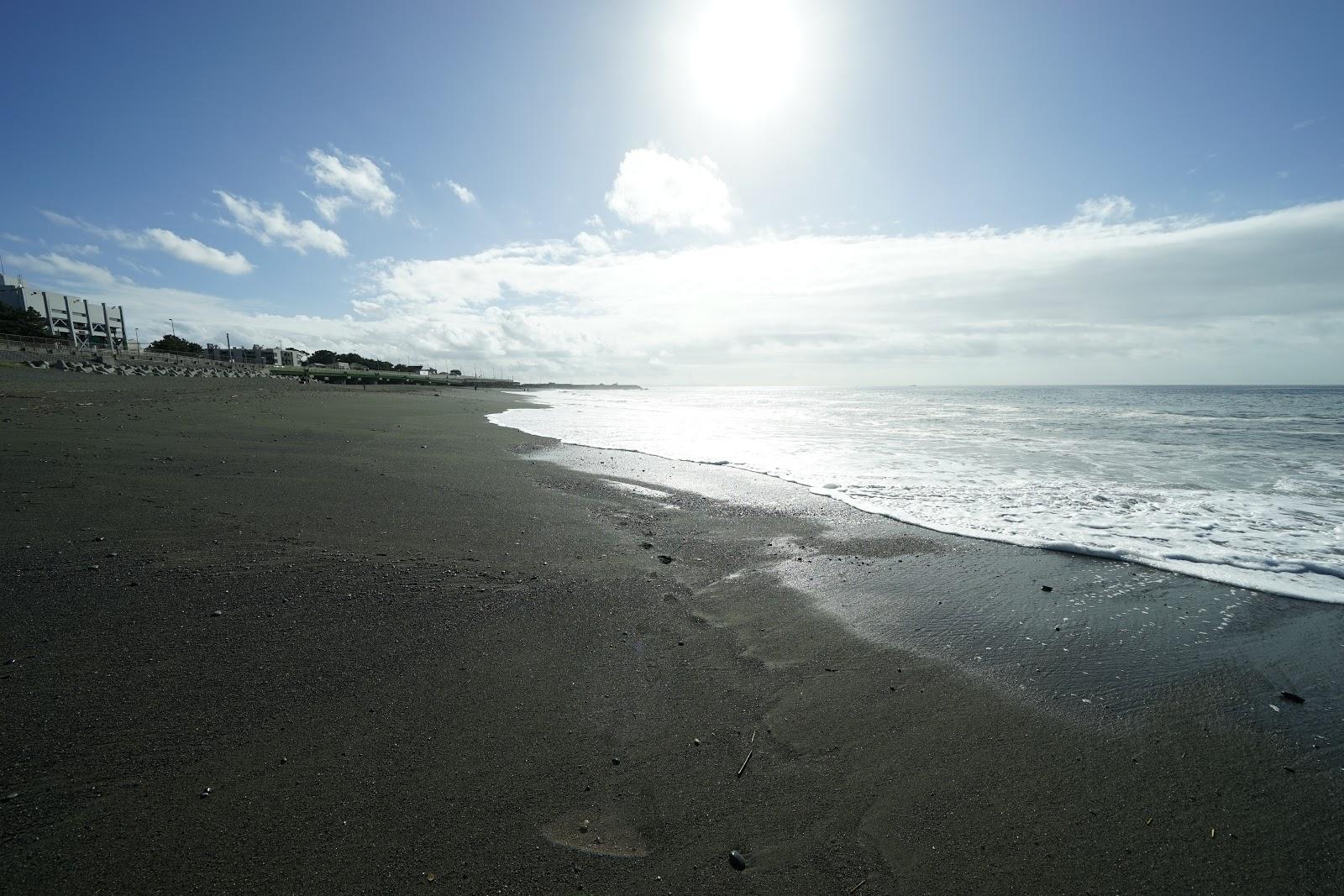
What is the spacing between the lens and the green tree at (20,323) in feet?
186

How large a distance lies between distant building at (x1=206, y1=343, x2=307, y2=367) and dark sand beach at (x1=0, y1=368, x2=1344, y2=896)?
11072 cm

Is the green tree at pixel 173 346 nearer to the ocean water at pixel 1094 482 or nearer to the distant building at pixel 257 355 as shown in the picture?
the distant building at pixel 257 355

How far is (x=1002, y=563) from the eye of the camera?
6000mm

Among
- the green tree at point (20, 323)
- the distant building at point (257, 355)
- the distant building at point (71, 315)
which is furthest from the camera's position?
the distant building at point (257, 355)

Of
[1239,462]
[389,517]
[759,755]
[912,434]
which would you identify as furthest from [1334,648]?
[912,434]

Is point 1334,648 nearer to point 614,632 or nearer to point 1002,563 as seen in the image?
point 1002,563

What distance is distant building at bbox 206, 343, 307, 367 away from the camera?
96006mm

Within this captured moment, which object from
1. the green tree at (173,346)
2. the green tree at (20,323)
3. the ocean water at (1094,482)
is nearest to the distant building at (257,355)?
the green tree at (173,346)

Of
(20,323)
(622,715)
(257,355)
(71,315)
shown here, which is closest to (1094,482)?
Answer: (622,715)

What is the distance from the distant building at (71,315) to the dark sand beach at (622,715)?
96.8 metres

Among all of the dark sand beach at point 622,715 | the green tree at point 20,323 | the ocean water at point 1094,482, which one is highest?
the green tree at point 20,323

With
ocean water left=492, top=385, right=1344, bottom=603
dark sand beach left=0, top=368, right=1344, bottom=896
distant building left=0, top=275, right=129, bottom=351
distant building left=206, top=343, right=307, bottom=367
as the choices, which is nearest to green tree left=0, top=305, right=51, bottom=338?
distant building left=0, top=275, right=129, bottom=351

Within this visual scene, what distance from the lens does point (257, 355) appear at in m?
110

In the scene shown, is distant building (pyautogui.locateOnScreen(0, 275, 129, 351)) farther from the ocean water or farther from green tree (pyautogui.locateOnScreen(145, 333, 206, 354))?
the ocean water
